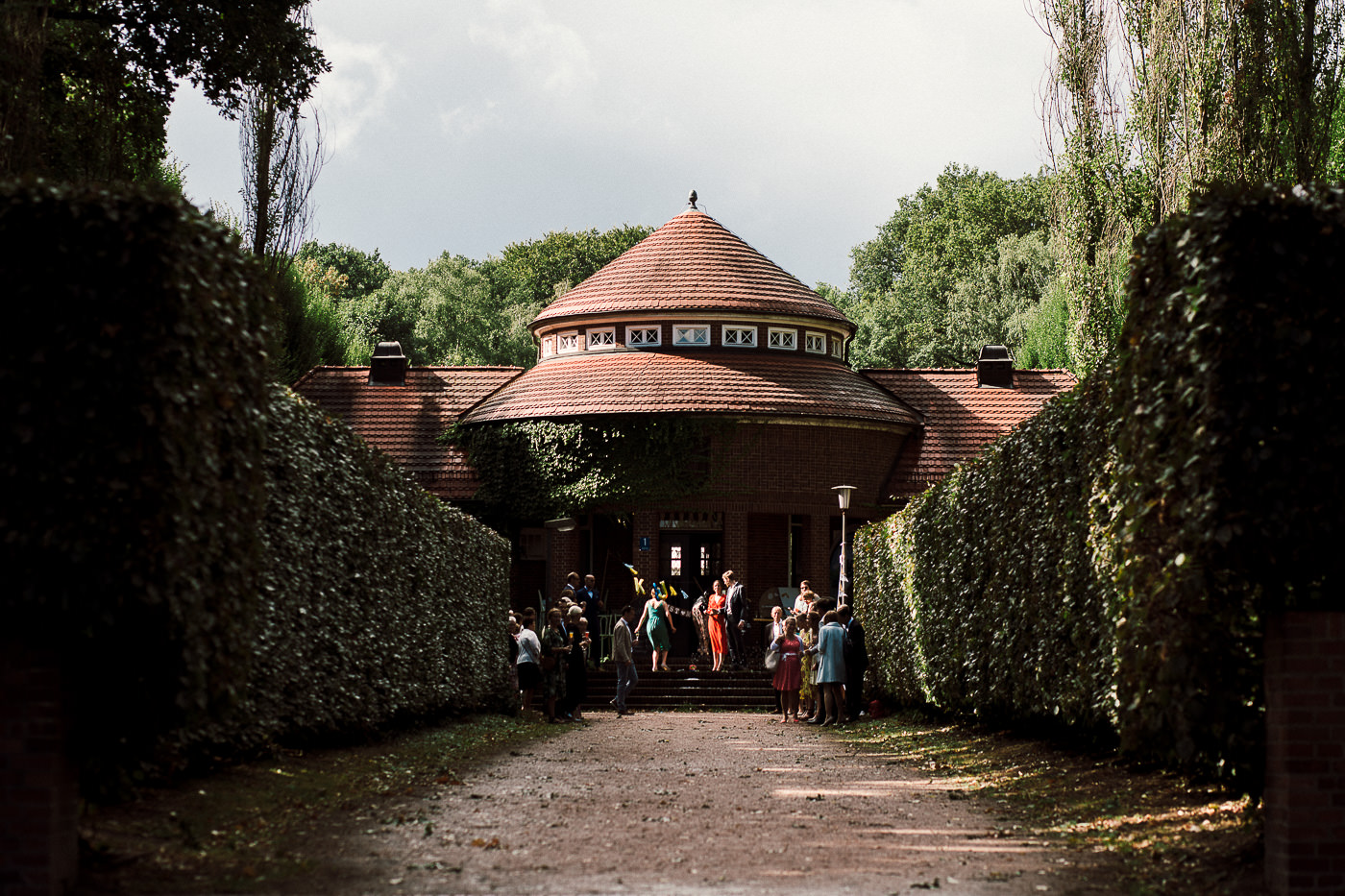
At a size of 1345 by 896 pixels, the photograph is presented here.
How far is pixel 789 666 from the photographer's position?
21109 millimetres

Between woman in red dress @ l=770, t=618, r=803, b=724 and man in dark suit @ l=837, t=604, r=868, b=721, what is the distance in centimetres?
92

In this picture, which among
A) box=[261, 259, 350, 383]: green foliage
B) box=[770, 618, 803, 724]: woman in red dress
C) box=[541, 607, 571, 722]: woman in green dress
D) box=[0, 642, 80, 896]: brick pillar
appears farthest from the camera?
box=[261, 259, 350, 383]: green foliage

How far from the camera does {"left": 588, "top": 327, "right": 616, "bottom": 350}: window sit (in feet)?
110

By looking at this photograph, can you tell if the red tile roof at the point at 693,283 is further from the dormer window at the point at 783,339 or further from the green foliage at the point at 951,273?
the green foliage at the point at 951,273

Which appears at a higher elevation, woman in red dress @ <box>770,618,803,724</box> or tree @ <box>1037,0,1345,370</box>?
tree @ <box>1037,0,1345,370</box>

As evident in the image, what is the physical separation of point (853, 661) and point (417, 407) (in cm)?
1890

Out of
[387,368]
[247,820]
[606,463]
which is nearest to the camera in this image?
[247,820]

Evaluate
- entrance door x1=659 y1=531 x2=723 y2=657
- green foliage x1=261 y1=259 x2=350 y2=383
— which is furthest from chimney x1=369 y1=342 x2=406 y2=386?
entrance door x1=659 y1=531 x2=723 y2=657

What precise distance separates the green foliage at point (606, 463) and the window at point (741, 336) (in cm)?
304

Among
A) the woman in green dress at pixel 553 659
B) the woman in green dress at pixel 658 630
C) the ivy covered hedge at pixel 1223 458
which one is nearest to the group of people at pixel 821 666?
the woman in green dress at pixel 553 659

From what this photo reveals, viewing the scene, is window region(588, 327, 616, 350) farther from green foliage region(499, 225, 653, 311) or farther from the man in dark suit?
green foliage region(499, 225, 653, 311)

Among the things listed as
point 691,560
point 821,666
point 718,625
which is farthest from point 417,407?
point 821,666

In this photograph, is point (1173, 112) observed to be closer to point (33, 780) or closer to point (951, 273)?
point (33, 780)

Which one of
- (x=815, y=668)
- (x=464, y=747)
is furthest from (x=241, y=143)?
(x=464, y=747)
